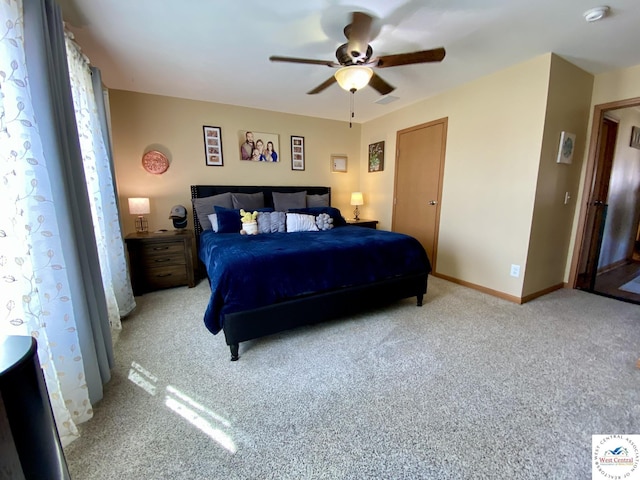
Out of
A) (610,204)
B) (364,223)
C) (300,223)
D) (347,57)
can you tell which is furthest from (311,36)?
(610,204)

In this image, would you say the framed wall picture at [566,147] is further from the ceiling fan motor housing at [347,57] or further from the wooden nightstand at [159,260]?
the wooden nightstand at [159,260]

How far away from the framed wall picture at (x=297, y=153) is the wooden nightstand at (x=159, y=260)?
1.99 m

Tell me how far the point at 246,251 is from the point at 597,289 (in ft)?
13.6

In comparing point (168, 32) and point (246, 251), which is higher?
point (168, 32)

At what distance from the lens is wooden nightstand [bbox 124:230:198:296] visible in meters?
3.05

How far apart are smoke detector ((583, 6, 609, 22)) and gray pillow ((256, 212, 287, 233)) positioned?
3.05m

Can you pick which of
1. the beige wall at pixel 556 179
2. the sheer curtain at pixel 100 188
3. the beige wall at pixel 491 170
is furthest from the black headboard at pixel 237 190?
the beige wall at pixel 556 179

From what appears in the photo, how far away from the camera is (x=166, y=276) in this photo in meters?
3.22

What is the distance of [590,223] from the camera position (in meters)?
3.20

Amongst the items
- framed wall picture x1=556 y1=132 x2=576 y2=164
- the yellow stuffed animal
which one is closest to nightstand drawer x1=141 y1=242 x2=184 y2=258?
the yellow stuffed animal

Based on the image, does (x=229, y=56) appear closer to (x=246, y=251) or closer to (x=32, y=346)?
(x=246, y=251)

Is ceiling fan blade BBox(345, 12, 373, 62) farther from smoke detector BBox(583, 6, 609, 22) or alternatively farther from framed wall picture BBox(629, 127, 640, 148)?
framed wall picture BBox(629, 127, 640, 148)

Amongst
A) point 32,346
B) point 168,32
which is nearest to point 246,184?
point 168,32

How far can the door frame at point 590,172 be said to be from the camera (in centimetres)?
283
